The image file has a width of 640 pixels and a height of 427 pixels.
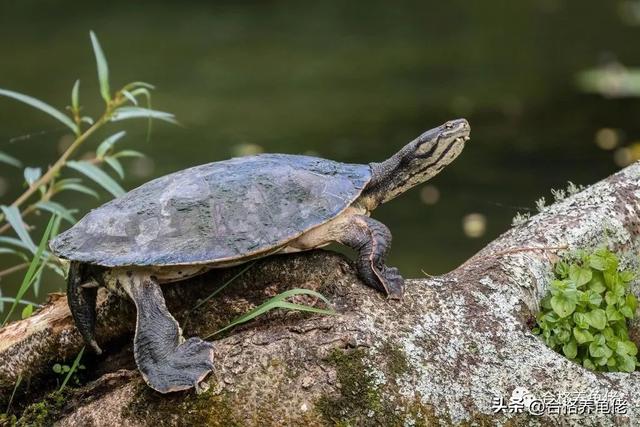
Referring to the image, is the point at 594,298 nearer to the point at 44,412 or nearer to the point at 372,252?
the point at 372,252

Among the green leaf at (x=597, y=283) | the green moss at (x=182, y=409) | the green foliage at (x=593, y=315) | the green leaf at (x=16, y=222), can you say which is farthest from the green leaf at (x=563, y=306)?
the green leaf at (x=16, y=222)

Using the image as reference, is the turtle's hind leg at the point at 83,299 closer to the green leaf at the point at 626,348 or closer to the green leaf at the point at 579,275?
the green leaf at the point at 579,275

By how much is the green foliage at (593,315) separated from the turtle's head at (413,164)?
50cm

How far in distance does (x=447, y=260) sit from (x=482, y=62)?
5.42m

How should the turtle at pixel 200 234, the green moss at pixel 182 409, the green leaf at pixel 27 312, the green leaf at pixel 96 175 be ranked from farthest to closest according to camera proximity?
the green leaf at pixel 96 175
the green leaf at pixel 27 312
the turtle at pixel 200 234
the green moss at pixel 182 409

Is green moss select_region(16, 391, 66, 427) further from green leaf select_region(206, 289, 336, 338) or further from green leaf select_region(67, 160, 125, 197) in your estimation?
green leaf select_region(67, 160, 125, 197)

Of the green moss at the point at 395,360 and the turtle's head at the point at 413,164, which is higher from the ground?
the turtle's head at the point at 413,164

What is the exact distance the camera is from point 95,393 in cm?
250

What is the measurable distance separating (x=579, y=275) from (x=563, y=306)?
0.43 ft

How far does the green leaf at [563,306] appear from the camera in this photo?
8.55ft

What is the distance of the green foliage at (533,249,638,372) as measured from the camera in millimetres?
2598

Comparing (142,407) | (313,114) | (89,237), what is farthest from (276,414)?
(313,114)

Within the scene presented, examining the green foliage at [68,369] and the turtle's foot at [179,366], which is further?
the green foliage at [68,369]

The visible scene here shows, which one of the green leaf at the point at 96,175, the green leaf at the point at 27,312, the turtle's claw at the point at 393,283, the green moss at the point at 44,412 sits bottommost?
the green leaf at the point at 27,312
